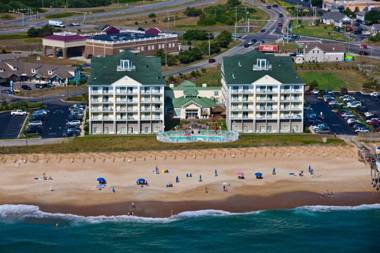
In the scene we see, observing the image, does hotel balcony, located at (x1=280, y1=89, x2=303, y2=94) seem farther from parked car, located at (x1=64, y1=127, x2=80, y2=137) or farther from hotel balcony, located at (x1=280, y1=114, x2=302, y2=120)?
parked car, located at (x1=64, y1=127, x2=80, y2=137)

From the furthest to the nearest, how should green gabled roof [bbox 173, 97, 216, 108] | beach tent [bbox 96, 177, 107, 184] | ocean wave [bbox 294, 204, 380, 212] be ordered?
green gabled roof [bbox 173, 97, 216, 108] < beach tent [bbox 96, 177, 107, 184] < ocean wave [bbox 294, 204, 380, 212]

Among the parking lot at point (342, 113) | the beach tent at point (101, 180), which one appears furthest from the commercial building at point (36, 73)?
the beach tent at point (101, 180)

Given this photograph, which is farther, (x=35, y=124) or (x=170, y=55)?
(x=170, y=55)

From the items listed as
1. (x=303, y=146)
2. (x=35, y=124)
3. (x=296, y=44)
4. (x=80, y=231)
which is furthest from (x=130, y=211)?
(x=296, y=44)

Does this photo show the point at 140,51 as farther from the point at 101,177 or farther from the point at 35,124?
the point at 101,177

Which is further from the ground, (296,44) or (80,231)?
(296,44)

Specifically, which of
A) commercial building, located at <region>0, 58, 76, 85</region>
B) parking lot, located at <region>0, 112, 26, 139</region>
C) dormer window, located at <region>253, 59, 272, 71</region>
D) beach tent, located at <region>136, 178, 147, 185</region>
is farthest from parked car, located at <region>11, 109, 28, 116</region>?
beach tent, located at <region>136, 178, 147, 185</region>

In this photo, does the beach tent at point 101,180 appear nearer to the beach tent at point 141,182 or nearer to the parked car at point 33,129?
the beach tent at point 141,182

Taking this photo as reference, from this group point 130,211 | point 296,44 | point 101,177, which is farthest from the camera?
point 296,44
